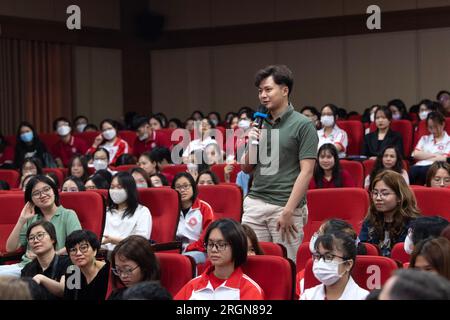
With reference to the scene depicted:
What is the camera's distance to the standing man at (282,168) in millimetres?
4016

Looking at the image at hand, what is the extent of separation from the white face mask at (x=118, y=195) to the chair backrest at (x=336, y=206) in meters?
1.21

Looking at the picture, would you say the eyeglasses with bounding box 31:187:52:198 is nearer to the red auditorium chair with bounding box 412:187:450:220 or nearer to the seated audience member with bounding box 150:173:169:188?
the seated audience member with bounding box 150:173:169:188

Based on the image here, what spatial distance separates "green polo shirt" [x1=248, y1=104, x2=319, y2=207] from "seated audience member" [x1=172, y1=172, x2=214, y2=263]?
1559 mm

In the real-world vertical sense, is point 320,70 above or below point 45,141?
above

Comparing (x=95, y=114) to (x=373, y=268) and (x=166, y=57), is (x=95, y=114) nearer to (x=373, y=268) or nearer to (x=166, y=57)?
(x=166, y=57)

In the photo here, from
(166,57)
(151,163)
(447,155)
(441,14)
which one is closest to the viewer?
(151,163)

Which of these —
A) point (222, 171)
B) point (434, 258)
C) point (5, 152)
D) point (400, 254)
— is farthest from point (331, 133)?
point (434, 258)

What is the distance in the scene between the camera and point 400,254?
4027mm

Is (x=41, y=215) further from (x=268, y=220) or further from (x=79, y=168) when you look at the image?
Answer: (x=79, y=168)

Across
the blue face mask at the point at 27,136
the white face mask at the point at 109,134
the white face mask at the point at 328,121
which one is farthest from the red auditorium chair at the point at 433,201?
the blue face mask at the point at 27,136

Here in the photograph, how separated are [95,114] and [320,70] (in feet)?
11.8

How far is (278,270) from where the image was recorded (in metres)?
3.64

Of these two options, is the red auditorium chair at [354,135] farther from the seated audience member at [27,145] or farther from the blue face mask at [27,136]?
the blue face mask at [27,136]
